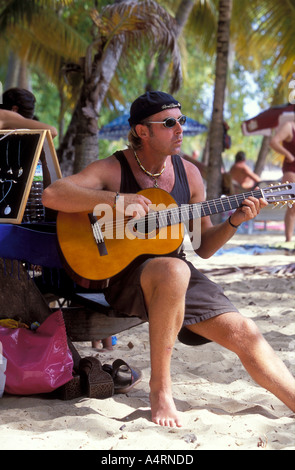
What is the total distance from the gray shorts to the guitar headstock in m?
0.53

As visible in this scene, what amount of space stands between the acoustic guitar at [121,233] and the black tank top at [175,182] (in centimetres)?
17

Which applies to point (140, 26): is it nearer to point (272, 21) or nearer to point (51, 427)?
point (272, 21)

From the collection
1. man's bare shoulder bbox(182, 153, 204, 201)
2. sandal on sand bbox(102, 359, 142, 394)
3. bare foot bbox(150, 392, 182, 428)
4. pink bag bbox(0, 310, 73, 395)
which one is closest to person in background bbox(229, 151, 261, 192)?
man's bare shoulder bbox(182, 153, 204, 201)

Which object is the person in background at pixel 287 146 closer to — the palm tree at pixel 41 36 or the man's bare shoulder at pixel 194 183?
the man's bare shoulder at pixel 194 183

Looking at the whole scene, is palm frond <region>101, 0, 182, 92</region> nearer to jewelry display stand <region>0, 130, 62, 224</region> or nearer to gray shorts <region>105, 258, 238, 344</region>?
jewelry display stand <region>0, 130, 62, 224</region>

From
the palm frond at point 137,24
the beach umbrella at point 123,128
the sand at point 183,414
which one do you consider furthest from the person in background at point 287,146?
the beach umbrella at point 123,128

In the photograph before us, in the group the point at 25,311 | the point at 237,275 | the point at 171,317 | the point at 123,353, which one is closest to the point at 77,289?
the point at 25,311

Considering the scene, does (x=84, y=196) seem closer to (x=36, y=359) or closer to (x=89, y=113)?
(x=36, y=359)

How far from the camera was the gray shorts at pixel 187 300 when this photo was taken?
271 centimetres

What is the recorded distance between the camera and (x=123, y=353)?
A: 3.77 m

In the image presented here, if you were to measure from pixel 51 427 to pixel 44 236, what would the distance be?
1.04 m

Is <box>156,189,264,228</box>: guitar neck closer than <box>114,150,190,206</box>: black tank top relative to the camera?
Yes

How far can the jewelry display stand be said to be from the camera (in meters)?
3.12

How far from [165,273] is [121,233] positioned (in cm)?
41
